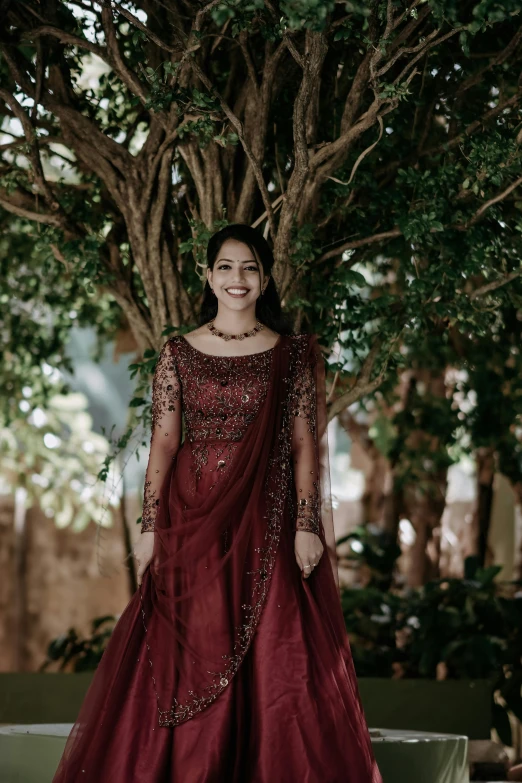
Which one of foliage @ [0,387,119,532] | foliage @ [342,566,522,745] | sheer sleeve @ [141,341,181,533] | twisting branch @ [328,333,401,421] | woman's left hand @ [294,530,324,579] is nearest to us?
woman's left hand @ [294,530,324,579]

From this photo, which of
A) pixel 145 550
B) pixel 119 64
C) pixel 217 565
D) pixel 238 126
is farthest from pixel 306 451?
pixel 119 64

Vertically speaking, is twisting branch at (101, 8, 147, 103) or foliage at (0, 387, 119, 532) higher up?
twisting branch at (101, 8, 147, 103)

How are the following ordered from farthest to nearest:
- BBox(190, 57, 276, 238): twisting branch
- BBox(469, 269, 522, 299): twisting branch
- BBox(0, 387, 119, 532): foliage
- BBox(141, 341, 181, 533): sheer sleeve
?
BBox(0, 387, 119, 532): foliage
BBox(469, 269, 522, 299): twisting branch
BBox(190, 57, 276, 238): twisting branch
BBox(141, 341, 181, 533): sheer sleeve

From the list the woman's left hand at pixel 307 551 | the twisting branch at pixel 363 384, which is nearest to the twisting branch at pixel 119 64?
the twisting branch at pixel 363 384

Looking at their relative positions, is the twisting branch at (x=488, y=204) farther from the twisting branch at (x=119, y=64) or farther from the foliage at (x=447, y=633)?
the foliage at (x=447, y=633)

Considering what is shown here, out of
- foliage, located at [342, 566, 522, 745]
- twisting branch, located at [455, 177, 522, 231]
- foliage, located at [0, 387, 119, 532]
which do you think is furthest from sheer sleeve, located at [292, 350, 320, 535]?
foliage, located at [0, 387, 119, 532]

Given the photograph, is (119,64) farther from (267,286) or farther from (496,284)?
(496,284)

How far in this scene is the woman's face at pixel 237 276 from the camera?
2957 mm

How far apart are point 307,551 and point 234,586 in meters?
0.22

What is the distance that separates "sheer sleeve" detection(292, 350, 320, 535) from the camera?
283cm

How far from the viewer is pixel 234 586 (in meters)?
2.75

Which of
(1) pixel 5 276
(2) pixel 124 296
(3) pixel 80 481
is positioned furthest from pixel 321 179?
(3) pixel 80 481

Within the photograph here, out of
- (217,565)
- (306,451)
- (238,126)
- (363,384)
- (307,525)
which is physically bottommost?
(217,565)

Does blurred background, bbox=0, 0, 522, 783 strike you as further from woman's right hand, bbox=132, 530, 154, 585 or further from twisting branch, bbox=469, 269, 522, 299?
woman's right hand, bbox=132, 530, 154, 585
